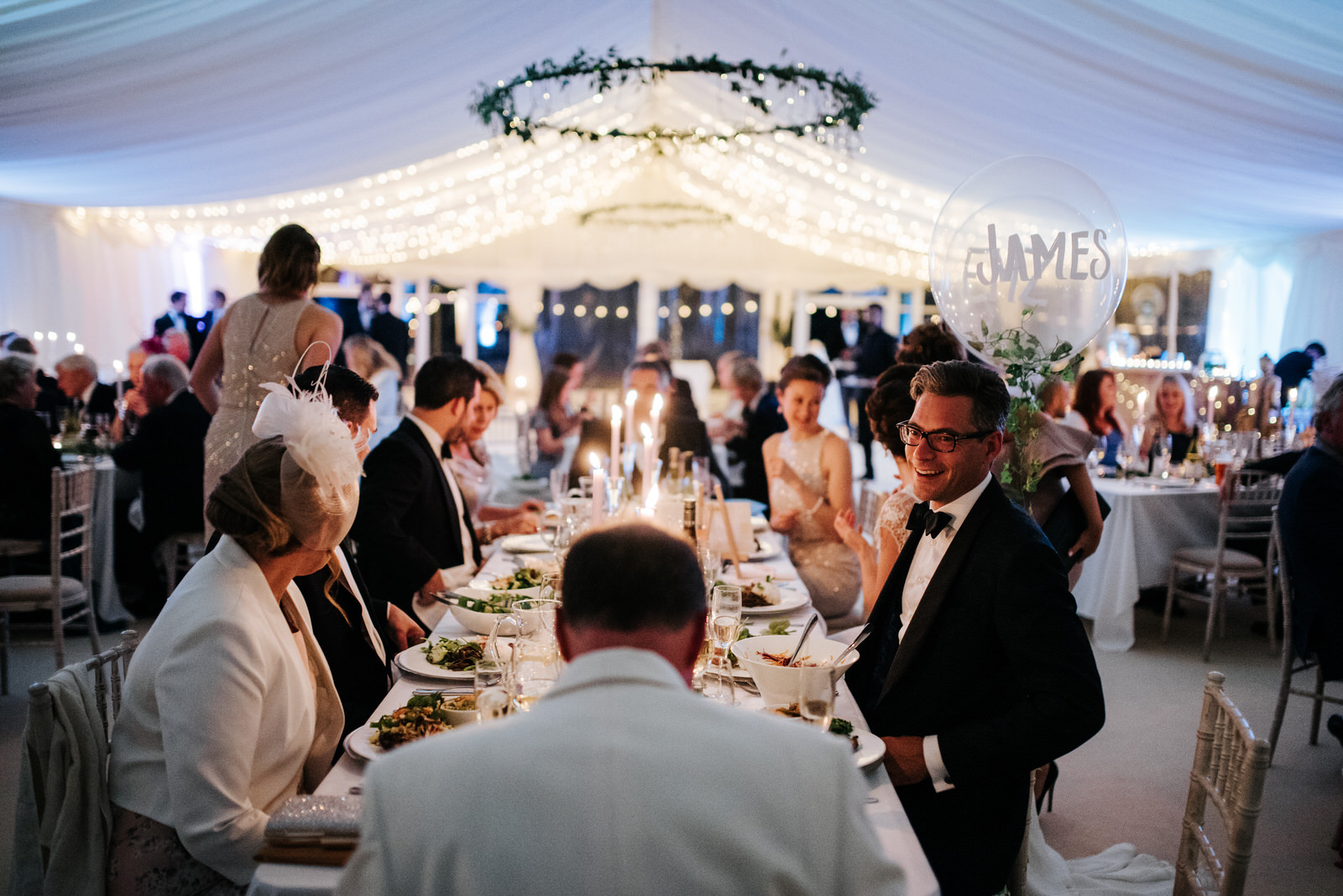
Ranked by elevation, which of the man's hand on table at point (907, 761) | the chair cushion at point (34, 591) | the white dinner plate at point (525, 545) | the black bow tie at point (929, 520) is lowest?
the chair cushion at point (34, 591)

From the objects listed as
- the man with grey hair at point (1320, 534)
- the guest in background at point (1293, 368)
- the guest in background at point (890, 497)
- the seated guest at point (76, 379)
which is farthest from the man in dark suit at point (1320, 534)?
the guest in background at point (1293, 368)

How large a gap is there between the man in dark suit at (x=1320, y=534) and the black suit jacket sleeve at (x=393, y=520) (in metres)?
3.23

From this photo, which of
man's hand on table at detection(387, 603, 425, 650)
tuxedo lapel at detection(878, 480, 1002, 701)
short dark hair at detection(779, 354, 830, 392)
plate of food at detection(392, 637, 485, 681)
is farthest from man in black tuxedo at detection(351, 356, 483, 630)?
tuxedo lapel at detection(878, 480, 1002, 701)

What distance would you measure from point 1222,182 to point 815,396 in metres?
5.19

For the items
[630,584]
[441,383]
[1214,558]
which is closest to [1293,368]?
[1214,558]

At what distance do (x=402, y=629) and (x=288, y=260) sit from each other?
1600mm

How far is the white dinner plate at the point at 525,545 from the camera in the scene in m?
3.85

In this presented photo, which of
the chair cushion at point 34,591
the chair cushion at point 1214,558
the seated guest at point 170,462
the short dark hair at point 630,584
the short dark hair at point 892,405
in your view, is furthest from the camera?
the chair cushion at point 1214,558

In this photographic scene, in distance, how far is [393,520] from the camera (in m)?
3.36

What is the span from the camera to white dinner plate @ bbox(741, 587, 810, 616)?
2.75 meters

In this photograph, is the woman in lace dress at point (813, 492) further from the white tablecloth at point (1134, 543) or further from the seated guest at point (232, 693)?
the seated guest at point (232, 693)

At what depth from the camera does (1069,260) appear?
120 inches

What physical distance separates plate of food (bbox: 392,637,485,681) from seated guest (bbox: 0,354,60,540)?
3.77 m

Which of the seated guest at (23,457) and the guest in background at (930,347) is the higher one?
the guest in background at (930,347)
